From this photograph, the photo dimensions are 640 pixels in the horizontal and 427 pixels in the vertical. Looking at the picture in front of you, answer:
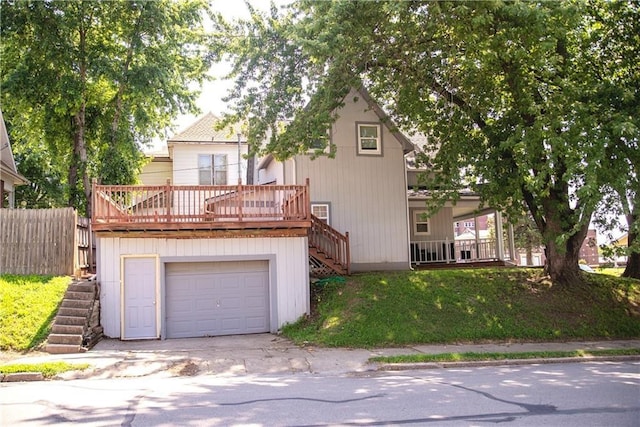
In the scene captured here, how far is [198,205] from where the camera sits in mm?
15312

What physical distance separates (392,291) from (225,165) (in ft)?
46.9

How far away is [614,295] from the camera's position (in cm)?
1673

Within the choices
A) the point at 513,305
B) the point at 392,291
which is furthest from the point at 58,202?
the point at 513,305

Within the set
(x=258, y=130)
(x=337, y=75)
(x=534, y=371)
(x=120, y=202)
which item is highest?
(x=337, y=75)

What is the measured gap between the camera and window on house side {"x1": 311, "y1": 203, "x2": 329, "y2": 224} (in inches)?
786

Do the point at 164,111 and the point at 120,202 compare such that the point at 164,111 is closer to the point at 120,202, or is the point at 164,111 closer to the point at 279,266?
the point at 120,202

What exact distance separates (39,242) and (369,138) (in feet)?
39.0

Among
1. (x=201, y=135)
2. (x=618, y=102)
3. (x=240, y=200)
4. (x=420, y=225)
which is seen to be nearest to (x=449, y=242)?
(x=420, y=225)

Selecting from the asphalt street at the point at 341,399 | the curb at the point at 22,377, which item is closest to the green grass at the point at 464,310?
the asphalt street at the point at 341,399

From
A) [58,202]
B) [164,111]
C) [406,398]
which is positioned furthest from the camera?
[58,202]

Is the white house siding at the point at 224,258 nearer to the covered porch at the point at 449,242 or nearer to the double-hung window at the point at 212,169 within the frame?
the covered porch at the point at 449,242

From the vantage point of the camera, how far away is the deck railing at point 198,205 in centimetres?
1474

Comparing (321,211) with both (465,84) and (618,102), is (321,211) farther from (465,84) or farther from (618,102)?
(618,102)

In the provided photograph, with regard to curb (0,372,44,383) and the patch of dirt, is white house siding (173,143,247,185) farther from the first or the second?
curb (0,372,44,383)
